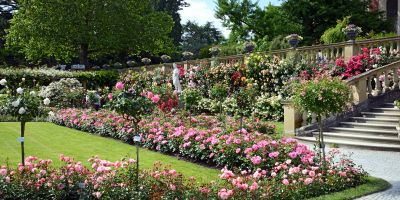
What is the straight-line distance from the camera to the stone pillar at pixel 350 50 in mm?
18000

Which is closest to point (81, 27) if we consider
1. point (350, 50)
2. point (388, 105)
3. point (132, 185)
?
point (350, 50)

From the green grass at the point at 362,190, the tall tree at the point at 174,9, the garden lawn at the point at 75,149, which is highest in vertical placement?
the tall tree at the point at 174,9

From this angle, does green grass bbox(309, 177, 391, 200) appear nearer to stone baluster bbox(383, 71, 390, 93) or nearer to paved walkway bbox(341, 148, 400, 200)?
paved walkway bbox(341, 148, 400, 200)

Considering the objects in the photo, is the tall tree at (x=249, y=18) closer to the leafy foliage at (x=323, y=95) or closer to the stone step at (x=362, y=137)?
the stone step at (x=362, y=137)

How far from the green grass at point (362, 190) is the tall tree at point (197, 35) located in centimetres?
5242

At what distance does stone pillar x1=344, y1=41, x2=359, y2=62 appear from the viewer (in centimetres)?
1800

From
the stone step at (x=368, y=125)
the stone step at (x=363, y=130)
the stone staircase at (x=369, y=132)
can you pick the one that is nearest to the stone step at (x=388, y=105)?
the stone staircase at (x=369, y=132)

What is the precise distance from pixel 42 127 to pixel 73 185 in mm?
11397

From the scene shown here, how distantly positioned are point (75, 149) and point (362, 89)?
9167 mm

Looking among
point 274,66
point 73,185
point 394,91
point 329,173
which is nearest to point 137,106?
point 73,185

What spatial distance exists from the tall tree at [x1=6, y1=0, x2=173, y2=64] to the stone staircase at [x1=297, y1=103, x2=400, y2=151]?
24869 mm

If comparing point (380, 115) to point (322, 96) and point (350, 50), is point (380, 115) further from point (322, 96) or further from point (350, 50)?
point (322, 96)

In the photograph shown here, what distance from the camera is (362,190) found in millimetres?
7785

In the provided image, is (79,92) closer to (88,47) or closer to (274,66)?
(274,66)
